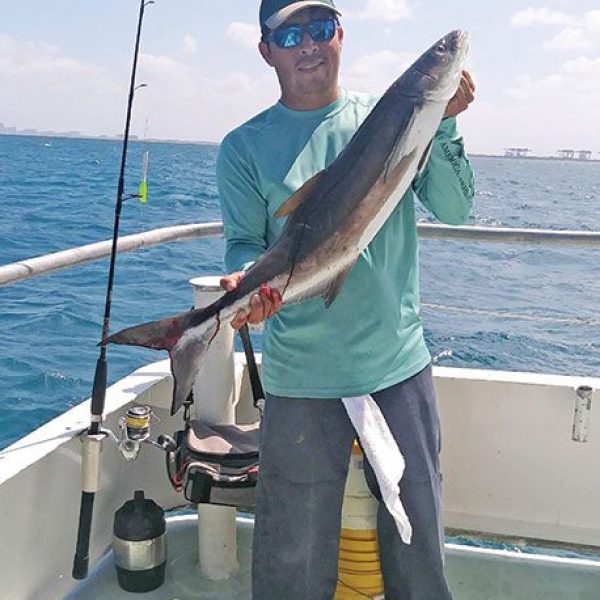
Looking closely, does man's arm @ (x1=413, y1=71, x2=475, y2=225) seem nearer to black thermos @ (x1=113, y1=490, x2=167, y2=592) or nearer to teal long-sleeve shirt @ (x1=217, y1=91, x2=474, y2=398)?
teal long-sleeve shirt @ (x1=217, y1=91, x2=474, y2=398)

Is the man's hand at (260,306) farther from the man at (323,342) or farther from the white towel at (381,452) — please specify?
the white towel at (381,452)

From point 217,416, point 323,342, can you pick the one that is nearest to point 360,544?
point 323,342

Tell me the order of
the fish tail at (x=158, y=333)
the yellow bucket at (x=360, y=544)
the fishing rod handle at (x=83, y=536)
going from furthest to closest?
the fishing rod handle at (x=83, y=536)
the yellow bucket at (x=360, y=544)
the fish tail at (x=158, y=333)

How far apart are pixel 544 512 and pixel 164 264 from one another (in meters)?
12.5

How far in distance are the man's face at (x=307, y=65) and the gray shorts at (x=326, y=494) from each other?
92 centimetres

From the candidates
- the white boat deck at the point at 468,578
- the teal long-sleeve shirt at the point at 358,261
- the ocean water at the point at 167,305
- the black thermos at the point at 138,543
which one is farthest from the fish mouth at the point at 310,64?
the white boat deck at the point at 468,578

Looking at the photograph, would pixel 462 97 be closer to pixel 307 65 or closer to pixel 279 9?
pixel 307 65

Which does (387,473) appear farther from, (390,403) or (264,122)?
(264,122)

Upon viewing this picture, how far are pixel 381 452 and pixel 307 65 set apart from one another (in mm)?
1173

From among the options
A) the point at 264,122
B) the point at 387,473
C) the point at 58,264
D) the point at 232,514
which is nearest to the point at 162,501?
the point at 232,514

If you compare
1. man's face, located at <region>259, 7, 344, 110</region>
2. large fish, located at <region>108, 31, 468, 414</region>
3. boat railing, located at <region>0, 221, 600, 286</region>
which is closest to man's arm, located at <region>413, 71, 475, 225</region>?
large fish, located at <region>108, 31, 468, 414</region>

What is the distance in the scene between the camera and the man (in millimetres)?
2387

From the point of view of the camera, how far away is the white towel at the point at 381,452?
2.34m

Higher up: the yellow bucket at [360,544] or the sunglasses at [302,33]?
the sunglasses at [302,33]
